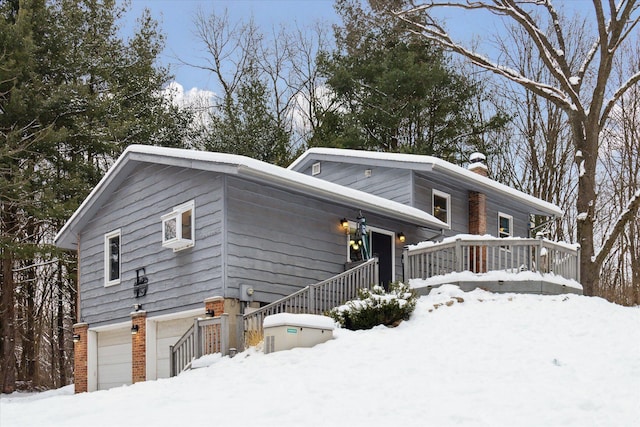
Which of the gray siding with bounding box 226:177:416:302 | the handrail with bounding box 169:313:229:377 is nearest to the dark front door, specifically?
the gray siding with bounding box 226:177:416:302

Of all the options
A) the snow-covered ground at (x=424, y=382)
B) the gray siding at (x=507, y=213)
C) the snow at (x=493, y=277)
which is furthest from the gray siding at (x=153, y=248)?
the gray siding at (x=507, y=213)

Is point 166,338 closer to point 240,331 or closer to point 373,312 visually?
point 240,331

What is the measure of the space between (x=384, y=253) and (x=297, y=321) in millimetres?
6649

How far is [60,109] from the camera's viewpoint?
25.6 metres

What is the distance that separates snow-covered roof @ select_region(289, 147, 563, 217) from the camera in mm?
18781

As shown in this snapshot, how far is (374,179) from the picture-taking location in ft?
67.9

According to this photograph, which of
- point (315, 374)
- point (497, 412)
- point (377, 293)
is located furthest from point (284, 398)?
point (377, 293)

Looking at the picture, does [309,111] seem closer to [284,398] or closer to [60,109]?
[60,109]

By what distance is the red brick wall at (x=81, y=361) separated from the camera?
62.0ft

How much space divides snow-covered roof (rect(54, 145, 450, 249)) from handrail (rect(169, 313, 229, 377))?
9.64ft

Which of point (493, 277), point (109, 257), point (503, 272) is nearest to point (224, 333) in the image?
point (493, 277)

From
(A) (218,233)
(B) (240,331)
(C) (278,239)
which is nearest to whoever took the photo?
(B) (240,331)

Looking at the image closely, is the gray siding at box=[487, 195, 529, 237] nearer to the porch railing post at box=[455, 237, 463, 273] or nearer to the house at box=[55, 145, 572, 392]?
the house at box=[55, 145, 572, 392]

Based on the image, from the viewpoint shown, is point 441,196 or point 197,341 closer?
point 197,341
